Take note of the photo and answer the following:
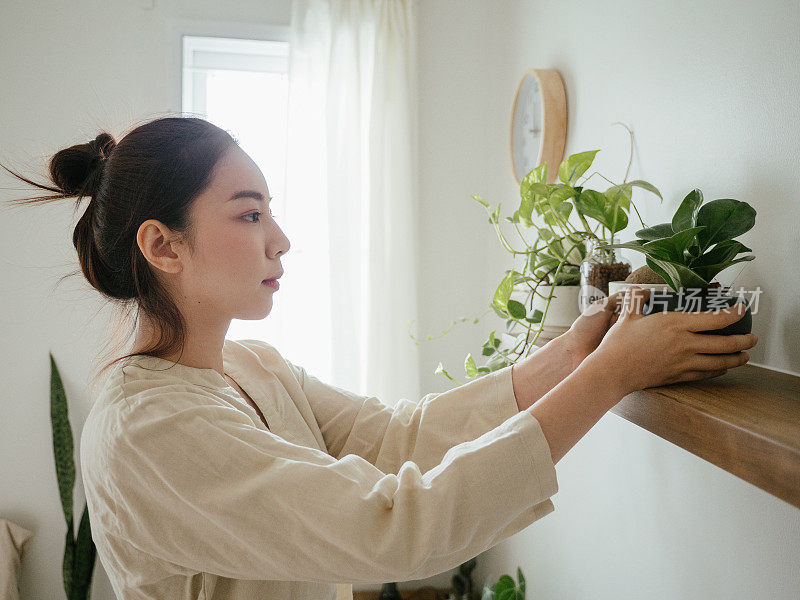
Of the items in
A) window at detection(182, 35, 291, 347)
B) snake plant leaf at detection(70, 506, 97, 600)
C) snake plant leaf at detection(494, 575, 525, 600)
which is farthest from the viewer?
window at detection(182, 35, 291, 347)

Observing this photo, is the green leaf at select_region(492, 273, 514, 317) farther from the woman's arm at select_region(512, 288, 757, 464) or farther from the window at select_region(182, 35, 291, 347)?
the window at select_region(182, 35, 291, 347)

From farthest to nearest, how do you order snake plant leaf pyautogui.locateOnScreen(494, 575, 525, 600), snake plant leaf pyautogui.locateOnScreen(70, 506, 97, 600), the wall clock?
snake plant leaf pyautogui.locateOnScreen(70, 506, 97, 600), snake plant leaf pyautogui.locateOnScreen(494, 575, 525, 600), the wall clock

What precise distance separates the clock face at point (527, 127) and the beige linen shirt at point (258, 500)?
122 cm

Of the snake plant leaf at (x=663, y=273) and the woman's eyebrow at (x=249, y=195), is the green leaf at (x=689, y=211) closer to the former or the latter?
the snake plant leaf at (x=663, y=273)

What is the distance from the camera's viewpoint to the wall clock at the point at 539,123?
1661 mm

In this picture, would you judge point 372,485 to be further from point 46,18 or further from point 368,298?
point 46,18

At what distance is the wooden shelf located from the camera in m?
0.51

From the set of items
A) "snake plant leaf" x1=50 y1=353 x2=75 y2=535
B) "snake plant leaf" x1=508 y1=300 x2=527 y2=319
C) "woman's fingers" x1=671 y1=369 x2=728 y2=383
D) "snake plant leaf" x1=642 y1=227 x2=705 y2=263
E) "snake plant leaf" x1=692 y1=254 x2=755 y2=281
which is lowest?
"snake plant leaf" x1=50 y1=353 x2=75 y2=535

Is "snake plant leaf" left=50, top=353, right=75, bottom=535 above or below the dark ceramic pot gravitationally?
below

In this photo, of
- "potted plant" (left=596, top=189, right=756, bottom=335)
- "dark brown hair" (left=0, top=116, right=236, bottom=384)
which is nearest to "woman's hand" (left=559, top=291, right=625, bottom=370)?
"potted plant" (left=596, top=189, right=756, bottom=335)

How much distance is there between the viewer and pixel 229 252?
95cm

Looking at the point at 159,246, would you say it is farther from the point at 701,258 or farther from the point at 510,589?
the point at 510,589

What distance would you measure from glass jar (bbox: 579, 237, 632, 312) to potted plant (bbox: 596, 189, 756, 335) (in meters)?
0.19

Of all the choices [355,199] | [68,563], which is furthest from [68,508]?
[355,199]
